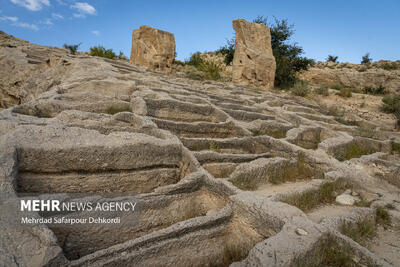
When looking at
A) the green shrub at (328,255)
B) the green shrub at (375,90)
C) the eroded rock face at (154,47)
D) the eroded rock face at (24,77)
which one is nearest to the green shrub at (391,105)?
the green shrub at (375,90)

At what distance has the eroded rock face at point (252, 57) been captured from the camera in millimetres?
10727

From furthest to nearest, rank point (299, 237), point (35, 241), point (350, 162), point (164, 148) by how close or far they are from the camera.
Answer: point (350, 162) → point (164, 148) → point (299, 237) → point (35, 241)

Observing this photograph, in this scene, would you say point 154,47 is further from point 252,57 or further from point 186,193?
point 186,193

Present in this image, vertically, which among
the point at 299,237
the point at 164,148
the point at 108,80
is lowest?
the point at 299,237

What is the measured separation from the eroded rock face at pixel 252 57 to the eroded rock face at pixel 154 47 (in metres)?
3.32

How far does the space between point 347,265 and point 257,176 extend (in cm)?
144

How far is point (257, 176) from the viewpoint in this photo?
3.03m

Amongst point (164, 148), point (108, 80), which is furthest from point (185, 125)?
point (108, 80)

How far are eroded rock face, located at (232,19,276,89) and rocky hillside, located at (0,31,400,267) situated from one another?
274 inches

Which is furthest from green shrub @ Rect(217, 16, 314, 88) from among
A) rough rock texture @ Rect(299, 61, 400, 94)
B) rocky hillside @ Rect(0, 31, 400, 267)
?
rocky hillside @ Rect(0, 31, 400, 267)

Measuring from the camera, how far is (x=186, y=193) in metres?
2.53

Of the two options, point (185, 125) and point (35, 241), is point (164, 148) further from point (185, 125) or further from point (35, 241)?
point (35, 241)

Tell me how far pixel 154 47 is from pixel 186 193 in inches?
434

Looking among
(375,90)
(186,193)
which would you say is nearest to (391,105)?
(375,90)
